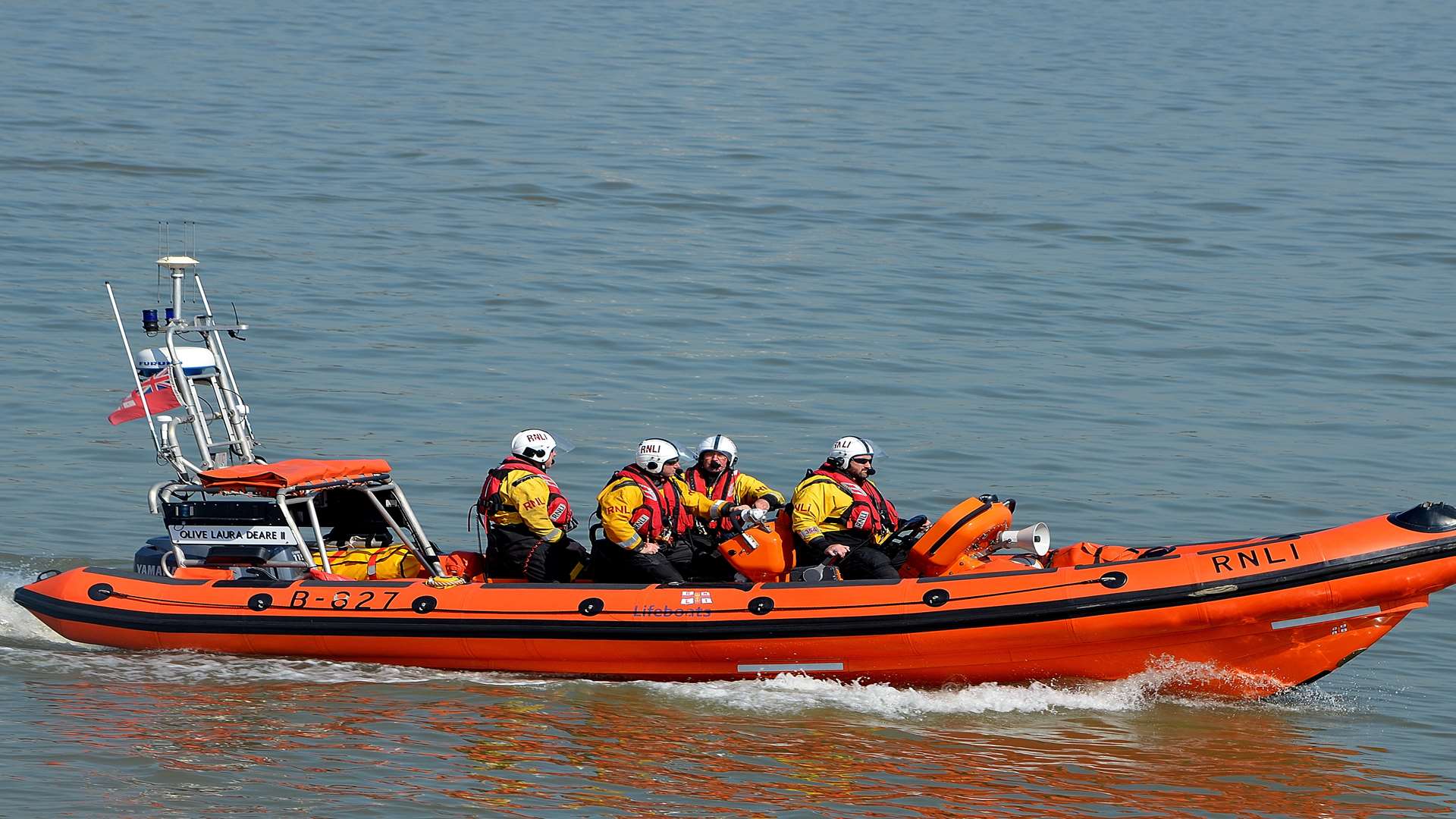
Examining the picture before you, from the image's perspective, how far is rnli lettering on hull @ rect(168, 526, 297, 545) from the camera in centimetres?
1019

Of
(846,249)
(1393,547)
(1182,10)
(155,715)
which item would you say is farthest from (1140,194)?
(1182,10)

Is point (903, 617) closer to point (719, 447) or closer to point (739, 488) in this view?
point (739, 488)

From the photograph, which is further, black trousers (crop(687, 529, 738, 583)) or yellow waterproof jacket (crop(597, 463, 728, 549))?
black trousers (crop(687, 529, 738, 583))

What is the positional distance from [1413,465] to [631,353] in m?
6.90

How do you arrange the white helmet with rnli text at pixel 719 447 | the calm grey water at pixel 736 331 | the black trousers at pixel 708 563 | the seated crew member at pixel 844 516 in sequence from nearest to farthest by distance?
the calm grey water at pixel 736 331, the seated crew member at pixel 844 516, the black trousers at pixel 708 563, the white helmet with rnli text at pixel 719 447

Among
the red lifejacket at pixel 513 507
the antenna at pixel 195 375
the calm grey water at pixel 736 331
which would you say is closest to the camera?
the calm grey water at pixel 736 331

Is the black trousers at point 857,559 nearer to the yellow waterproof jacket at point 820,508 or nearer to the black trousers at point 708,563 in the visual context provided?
the yellow waterproof jacket at point 820,508

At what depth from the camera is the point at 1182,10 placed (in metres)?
49.5

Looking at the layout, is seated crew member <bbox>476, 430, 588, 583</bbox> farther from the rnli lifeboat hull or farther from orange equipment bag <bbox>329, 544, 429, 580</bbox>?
orange equipment bag <bbox>329, 544, 429, 580</bbox>

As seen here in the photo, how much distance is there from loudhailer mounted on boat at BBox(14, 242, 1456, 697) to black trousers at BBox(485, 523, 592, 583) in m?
0.16

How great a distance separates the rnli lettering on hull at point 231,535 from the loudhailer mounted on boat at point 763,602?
0.04 feet

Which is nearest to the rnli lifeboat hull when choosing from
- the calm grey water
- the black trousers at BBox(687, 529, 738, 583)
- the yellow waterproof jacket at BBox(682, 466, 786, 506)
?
the calm grey water

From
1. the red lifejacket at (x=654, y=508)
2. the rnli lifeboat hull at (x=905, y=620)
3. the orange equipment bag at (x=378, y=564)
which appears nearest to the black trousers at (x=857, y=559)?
the rnli lifeboat hull at (x=905, y=620)

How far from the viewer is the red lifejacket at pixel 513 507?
9.98m
